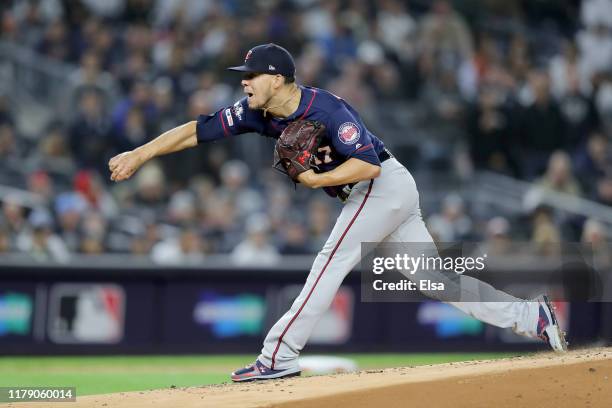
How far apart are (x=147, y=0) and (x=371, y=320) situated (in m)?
6.04

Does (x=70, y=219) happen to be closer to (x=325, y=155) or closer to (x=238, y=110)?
(x=238, y=110)

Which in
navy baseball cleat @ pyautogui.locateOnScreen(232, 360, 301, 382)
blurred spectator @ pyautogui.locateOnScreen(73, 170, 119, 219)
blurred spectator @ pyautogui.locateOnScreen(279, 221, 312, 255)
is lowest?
navy baseball cleat @ pyautogui.locateOnScreen(232, 360, 301, 382)

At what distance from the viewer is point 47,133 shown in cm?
1405

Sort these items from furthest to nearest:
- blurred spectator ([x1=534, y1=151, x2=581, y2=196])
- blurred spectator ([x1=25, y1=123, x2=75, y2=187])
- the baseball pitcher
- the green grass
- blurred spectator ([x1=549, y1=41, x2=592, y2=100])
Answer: blurred spectator ([x1=549, y1=41, x2=592, y2=100])
blurred spectator ([x1=534, y1=151, x2=581, y2=196])
blurred spectator ([x1=25, y1=123, x2=75, y2=187])
the green grass
the baseball pitcher

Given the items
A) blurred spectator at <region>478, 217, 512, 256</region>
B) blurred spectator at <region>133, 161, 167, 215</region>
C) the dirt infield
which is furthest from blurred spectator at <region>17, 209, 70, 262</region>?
the dirt infield

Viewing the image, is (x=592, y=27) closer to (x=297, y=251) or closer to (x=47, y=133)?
(x=297, y=251)

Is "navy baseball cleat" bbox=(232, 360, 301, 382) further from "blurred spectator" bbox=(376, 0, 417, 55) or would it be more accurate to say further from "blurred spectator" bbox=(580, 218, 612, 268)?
"blurred spectator" bbox=(376, 0, 417, 55)

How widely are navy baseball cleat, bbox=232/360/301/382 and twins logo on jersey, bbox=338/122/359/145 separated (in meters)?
1.43

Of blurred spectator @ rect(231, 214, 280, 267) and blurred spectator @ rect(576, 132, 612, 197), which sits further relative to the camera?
blurred spectator @ rect(576, 132, 612, 197)

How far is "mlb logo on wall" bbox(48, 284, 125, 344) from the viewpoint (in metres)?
12.0

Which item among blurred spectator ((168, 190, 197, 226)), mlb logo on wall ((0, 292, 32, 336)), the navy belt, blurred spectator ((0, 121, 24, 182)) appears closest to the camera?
the navy belt

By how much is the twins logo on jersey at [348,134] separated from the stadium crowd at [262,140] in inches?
242

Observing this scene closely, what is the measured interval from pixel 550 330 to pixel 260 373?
72.0 inches

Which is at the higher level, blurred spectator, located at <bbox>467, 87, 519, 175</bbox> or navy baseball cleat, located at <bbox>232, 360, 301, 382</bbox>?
blurred spectator, located at <bbox>467, 87, 519, 175</bbox>
